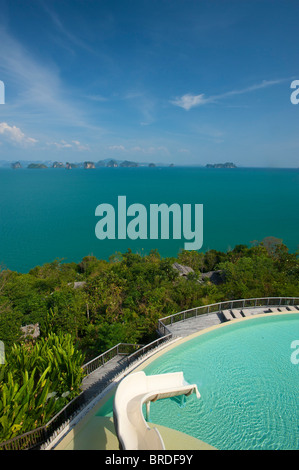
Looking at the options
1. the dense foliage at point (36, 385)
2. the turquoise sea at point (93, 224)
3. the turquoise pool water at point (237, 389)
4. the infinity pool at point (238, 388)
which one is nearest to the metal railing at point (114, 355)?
the dense foliage at point (36, 385)

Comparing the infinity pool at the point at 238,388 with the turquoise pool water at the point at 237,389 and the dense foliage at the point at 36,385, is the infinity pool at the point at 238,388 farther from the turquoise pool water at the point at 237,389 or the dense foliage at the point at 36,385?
the dense foliage at the point at 36,385

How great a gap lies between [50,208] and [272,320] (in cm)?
8537

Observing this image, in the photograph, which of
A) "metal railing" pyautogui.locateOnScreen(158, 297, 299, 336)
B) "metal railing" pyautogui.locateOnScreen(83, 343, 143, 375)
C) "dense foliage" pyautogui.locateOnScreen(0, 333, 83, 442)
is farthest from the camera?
"metal railing" pyautogui.locateOnScreen(158, 297, 299, 336)

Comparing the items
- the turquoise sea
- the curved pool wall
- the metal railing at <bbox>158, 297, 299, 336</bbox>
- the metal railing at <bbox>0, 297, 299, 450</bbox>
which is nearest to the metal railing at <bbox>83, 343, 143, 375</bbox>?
the metal railing at <bbox>0, 297, 299, 450</bbox>

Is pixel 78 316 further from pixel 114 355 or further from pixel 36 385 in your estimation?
pixel 36 385

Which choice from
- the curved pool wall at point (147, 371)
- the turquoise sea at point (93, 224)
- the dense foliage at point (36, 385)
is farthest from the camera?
the turquoise sea at point (93, 224)

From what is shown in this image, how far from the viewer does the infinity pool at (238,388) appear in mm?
6844

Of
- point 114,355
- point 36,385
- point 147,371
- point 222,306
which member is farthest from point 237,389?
point 36,385

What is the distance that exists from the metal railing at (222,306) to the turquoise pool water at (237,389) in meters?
1.50

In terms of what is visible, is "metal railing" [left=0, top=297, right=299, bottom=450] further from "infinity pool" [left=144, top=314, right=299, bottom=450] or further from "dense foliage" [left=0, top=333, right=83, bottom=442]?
"infinity pool" [left=144, top=314, right=299, bottom=450]

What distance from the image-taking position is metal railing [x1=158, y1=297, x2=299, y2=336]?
40.3ft

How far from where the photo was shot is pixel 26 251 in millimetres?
48781

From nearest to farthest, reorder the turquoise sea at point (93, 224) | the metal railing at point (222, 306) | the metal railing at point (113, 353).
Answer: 1. the metal railing at point (113, 353)
2. the metal railing at point (222, 306)
3. the turquoise sea at point (93, 224)
